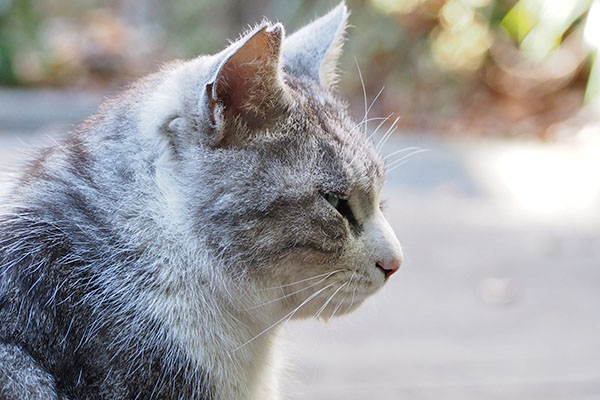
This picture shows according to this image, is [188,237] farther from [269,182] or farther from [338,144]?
[338,144]

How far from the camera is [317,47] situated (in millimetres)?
1743

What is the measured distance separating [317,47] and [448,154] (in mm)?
3171

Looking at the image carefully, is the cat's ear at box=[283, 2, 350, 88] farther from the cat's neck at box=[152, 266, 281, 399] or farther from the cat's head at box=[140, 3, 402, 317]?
the cat's neck at box=[152, 266, 281, 399]

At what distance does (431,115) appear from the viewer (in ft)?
21.6

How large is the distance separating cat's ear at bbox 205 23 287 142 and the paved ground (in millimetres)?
519

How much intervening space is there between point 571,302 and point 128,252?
212 cm

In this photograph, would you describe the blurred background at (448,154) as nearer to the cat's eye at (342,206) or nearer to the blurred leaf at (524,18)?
the blurred leaf at (524,18)

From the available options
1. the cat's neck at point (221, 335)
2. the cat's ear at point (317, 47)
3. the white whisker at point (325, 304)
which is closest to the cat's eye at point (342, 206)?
the white whisker at point (325, 304)

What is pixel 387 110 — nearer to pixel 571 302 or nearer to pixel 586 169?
pixel 586 169

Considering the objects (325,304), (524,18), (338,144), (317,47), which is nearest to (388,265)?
(325,304)

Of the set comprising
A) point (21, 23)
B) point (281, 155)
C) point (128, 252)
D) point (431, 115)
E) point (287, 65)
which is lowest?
point (431, 115)

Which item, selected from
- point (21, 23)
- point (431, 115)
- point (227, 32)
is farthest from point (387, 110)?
point (21, 23)

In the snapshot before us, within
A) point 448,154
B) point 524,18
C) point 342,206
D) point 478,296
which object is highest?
point 524,18

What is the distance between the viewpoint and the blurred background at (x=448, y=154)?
2.37 m
